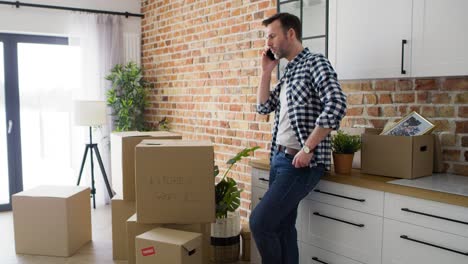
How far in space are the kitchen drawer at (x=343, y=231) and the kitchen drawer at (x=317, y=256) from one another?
0.08 ft

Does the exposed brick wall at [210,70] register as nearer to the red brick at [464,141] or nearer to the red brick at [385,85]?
the red brick at [385,85]

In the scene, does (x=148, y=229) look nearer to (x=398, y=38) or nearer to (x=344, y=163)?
(x=344, y=163)

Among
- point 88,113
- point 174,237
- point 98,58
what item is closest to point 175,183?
point 174,237

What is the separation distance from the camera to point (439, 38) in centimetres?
215

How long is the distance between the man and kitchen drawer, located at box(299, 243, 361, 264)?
139mm

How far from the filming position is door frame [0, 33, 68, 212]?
4703 millimetres

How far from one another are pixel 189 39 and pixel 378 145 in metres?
2.59

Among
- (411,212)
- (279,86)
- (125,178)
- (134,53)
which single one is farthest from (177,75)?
(411,212)

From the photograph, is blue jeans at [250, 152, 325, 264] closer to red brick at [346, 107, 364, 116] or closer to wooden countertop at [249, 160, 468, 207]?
wooden countertop at [249, 160, 468, 207]

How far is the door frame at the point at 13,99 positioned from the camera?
185 inches

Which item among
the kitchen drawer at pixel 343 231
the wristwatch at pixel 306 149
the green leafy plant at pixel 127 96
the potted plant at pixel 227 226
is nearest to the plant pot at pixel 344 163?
the kitchen drawer at pixel 343 231

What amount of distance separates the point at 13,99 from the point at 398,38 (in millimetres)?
4016

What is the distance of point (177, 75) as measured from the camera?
4723 mm

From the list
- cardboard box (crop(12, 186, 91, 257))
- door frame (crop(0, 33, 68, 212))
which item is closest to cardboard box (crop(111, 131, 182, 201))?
cardboard box (crop(12, 186, 91, 257))
